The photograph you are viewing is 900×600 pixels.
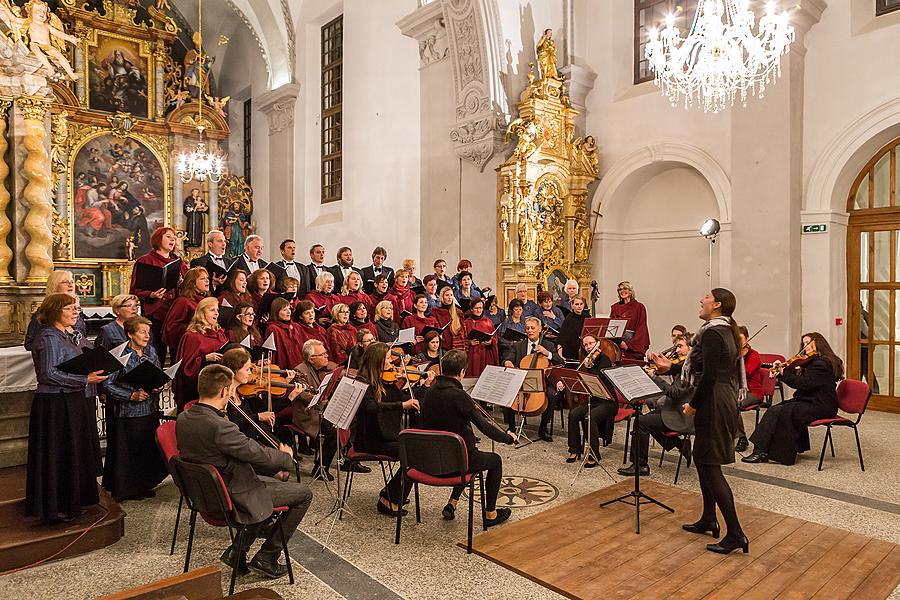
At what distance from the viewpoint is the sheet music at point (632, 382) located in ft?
17.0

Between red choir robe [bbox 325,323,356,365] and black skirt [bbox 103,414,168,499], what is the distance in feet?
6.84

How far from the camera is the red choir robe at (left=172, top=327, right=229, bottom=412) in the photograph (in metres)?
6.11

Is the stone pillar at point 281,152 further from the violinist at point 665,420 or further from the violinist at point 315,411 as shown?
the violinist at point 665,420

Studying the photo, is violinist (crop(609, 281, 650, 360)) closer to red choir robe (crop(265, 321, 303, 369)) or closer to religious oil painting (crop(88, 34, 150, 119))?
red choir robe (crop(265, 321, 303, 369))

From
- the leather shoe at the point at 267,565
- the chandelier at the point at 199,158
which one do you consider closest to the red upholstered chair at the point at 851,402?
the leather shoe at the point at 267,565

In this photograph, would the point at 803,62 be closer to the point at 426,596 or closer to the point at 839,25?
the point at 839,25

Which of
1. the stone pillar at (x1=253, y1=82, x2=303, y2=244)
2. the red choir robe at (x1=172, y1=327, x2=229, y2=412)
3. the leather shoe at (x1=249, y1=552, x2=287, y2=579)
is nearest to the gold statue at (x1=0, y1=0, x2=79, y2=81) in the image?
the red choir robe at (x1=172, y1=327, x2=229, y2=412)

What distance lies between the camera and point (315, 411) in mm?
6145

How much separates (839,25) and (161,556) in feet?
37.3

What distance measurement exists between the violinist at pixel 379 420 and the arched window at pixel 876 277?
8266 millimetres

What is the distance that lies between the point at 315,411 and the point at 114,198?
13.4 metres

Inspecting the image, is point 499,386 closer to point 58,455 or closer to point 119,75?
point 58,455

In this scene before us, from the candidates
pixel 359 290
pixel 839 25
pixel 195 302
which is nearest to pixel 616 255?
pixel 839 25

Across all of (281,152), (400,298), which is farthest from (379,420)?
(281,152)
